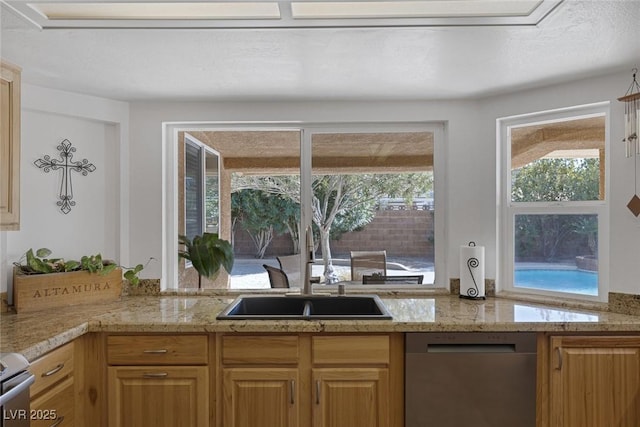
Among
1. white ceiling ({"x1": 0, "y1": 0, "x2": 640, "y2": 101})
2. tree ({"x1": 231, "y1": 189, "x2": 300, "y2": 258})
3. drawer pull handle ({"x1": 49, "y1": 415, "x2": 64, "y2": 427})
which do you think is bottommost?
drawer pull handle ({"x1": 49, "y1": 415, "x2": 64, "y2": 427})

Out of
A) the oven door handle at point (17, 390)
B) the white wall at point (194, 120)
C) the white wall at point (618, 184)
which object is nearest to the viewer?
the oven door handle at point (17, 390)

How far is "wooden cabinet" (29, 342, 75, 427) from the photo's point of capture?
1556 mm

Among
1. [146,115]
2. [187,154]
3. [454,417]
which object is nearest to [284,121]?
[187,154]

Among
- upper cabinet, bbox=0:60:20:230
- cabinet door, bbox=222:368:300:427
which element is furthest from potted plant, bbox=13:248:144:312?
cabinet door, bbox=222:368:300:427

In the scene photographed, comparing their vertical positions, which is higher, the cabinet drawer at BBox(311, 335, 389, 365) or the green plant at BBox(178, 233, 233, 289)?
the green plant at BBox(178, 233, 233, 289)

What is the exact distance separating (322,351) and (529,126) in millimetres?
1864

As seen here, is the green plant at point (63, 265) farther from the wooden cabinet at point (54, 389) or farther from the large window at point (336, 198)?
the wooden cabinet at point (54, 389)

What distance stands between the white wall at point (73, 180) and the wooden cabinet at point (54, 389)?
0.77m

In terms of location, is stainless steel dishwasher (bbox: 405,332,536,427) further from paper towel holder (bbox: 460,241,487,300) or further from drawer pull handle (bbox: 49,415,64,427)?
drawer pull handle (bbox: 49,415,64,427)

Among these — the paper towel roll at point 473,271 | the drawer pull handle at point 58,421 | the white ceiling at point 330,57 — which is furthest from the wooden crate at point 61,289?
the paper towel roll at point 473,271

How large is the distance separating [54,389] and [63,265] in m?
0.82

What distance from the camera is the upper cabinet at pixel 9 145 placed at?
68.9 inches

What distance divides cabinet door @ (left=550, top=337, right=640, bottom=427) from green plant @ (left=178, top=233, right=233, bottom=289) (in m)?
1.92

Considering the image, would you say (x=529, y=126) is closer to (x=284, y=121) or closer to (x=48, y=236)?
(x=284, y=121)
